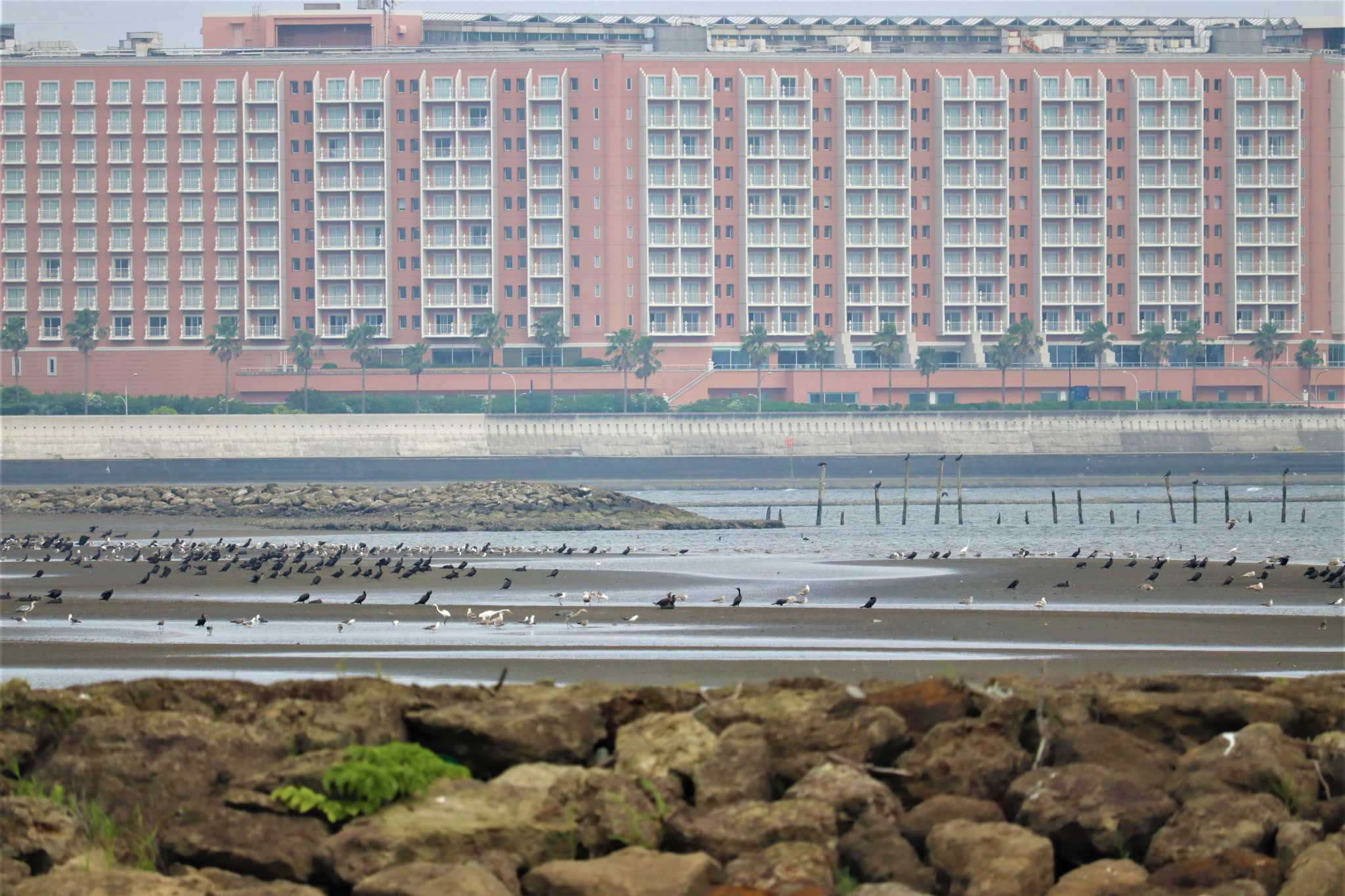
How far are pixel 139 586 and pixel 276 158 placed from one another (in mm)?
119140

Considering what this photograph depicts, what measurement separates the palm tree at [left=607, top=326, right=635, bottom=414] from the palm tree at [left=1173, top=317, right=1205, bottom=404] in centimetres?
4822

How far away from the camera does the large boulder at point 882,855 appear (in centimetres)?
1132

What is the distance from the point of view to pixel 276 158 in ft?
499

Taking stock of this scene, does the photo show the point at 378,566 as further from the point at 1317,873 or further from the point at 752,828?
the point at 1317,873

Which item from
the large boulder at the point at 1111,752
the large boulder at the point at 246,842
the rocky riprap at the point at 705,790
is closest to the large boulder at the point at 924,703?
the rocky riprap at the point at 705,790

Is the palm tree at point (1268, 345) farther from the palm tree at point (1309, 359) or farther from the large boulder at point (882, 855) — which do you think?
the large boulder at point (882, 855)

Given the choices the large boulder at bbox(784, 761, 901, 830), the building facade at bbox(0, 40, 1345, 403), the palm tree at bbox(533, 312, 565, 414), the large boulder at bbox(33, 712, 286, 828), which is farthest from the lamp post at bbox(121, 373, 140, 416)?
the large boulder at bbox(784, 761, 901, 830)

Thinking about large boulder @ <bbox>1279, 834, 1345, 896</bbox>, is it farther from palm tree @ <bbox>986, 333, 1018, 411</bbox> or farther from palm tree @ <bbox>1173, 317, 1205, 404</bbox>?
palm tree @ <bbox>1173, 317, 1205, 404</bbox>

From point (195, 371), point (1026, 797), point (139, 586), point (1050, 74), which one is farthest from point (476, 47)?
point (1026, 797)

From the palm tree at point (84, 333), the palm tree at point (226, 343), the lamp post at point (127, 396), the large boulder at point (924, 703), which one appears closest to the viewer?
the large boulder at point (924, 703)

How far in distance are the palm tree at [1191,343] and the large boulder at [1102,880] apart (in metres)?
141

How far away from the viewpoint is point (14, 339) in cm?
14562

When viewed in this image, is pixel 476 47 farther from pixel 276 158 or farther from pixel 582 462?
pixel 582 462

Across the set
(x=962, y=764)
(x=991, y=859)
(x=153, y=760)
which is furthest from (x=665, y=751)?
(x=153, y=760)
